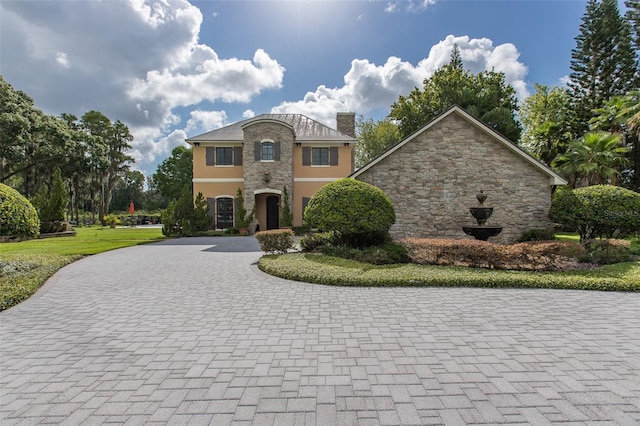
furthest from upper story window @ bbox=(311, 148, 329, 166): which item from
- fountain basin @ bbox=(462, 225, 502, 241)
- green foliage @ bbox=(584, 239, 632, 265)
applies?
green foliage @ bbox=(584, 239, 632, 265)

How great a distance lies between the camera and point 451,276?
7.02m

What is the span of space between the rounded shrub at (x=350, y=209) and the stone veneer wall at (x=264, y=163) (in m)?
9.56

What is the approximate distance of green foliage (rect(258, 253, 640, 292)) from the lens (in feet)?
21.9

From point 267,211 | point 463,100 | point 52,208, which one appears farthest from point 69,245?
point 463,100

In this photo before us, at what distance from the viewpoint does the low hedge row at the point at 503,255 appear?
26.4 ft

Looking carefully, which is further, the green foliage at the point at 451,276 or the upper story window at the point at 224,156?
the upper story window at the point at 224,156

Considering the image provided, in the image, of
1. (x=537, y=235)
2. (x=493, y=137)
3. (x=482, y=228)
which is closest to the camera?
(x=482, y=228)

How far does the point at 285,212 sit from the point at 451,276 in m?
13.6

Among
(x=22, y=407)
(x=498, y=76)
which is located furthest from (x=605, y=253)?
(x=498, y=76)

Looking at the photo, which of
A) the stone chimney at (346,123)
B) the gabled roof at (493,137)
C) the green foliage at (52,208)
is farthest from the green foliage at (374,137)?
the green foliage at (52,208)

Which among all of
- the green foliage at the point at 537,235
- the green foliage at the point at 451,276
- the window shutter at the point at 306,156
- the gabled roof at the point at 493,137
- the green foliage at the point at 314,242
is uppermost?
the window shutter at the point at 306,156

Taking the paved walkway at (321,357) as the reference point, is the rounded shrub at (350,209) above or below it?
above

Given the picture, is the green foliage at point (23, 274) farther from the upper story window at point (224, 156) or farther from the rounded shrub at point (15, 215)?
the upper story window at point (224, 156)

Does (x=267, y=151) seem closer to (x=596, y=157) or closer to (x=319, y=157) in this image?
(x=319, y=157)
